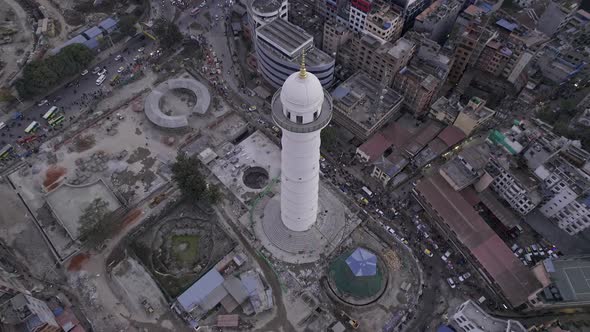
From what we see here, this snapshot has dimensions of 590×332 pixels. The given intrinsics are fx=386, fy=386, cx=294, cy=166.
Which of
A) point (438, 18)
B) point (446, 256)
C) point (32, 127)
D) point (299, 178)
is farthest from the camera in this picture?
point (438, 18)

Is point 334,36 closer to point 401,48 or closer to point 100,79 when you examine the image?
point 401,48

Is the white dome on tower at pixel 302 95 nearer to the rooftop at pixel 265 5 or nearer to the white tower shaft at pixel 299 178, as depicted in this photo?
the white tower shaft at pixel 299 178

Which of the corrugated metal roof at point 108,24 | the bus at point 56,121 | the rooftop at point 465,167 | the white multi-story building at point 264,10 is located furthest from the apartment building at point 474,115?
the corrugated metal roof at point 108,24

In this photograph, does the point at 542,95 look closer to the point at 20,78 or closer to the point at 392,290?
the point at 392,290

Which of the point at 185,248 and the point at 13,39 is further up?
the point at 13,39

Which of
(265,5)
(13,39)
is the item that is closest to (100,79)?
(13,39)

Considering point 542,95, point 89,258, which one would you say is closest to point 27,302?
point 89,258
